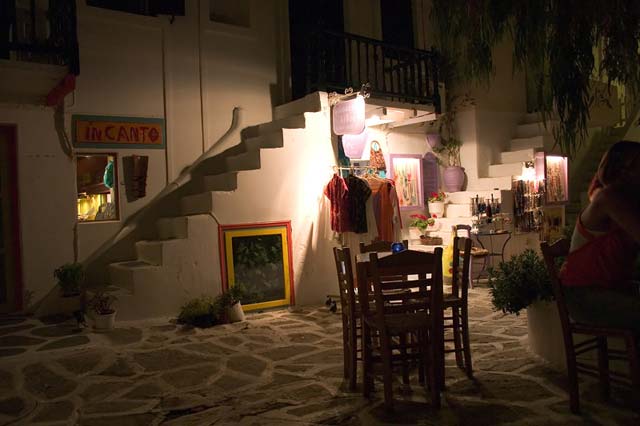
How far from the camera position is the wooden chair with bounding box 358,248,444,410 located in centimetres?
393

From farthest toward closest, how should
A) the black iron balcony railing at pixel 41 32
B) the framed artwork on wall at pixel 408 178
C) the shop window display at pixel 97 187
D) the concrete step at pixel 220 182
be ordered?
the framed artwork on wall at pixel 408 178 → the shop window display at pixel 97 187 → the concrete step at pixel 220 182 → the black iron balcony railing at pixel 41 32

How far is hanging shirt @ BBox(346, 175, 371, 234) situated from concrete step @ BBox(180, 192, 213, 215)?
7.08ft

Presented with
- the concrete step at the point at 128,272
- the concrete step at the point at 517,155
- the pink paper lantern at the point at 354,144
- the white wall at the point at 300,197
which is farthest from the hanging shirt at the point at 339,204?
the concrete step at the point at 517,155

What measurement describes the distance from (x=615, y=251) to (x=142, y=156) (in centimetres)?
688

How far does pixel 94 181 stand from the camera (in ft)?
27.2

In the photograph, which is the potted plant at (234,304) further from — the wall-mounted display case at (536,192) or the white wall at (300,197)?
the wall-mounted display case at (536,192)

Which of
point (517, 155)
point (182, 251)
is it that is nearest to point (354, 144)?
point (182, 251)

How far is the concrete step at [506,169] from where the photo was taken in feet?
38.1

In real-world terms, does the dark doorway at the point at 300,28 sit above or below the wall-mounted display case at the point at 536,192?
above

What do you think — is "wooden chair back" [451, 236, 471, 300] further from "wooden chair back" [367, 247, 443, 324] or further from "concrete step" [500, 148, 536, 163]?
"concrete step" [500, 148, 536, 163]

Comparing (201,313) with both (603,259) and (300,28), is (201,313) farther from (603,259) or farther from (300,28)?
(300,28)

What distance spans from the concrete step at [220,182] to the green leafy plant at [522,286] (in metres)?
4.36

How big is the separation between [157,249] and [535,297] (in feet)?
16.3

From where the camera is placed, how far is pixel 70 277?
718cm
